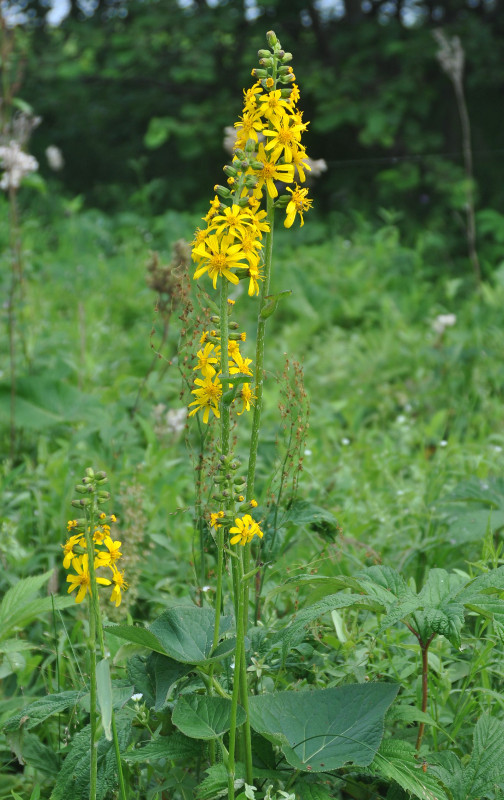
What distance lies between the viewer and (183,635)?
1273mm

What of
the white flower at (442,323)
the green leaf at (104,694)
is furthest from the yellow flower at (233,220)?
the white flower at (442,323)

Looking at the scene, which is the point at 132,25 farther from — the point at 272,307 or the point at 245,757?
the point at 245,757

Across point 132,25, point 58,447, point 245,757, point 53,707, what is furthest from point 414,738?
point 132,25

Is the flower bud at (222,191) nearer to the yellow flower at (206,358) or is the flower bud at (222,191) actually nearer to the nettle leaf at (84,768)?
the yellow flower at (206,358)

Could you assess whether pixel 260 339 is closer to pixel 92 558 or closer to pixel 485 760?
pixel 92 558

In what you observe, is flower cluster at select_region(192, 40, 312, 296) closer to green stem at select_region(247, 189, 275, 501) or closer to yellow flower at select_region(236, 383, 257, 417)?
green stem at select_region(247, 189, 275, 501)

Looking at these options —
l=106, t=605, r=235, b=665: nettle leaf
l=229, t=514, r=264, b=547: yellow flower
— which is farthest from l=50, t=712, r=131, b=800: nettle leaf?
l=229, t=514, r=264, b=547: yellow flower

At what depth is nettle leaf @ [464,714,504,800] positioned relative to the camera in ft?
4.00

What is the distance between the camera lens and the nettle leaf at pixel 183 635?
3.88 ft

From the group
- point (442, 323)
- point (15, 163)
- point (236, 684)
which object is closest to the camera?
point (236, 684)

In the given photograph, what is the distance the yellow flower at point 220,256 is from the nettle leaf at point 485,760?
86cm

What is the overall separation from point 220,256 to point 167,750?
2.60 ft

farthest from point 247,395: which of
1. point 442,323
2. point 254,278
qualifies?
point 442,323

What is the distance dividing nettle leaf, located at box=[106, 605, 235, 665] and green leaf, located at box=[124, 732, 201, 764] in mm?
145
